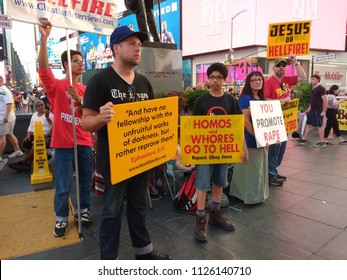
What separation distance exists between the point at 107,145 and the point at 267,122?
2.76 metres

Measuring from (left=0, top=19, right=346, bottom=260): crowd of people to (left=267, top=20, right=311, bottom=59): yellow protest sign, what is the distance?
2.68m

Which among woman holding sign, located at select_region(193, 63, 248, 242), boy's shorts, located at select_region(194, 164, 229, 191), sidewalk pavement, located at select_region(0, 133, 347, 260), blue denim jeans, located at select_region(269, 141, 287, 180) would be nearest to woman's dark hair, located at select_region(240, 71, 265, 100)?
woman holding sign, located at select_region(193, 63, 248, 242)

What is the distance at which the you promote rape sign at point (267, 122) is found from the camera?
4086mm

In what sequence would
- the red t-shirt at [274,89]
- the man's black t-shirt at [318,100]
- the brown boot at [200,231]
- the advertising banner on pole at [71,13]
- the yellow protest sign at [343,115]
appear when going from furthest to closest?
the yellow protest sign at [343,115]
the man's black t-shirt at [318,100]
the red t-shirt at [274,89]
the brown boot at [200,231]
the advertising banner on pole at [71,13]

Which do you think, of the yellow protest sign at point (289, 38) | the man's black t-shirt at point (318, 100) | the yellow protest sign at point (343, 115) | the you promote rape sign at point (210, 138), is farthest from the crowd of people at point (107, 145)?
the yellow protest sign at point (343, 115)

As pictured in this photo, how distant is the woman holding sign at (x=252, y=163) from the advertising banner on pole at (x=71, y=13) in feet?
6.95

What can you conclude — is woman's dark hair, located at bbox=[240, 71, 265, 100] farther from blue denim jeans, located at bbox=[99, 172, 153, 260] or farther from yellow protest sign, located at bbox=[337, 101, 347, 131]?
yellow protest sign, located at bbox=[337, 101, 347, 131]

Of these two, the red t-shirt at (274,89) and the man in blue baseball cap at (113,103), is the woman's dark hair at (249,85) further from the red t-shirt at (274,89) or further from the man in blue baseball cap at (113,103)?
the man in blue baseball cap at (113,103)

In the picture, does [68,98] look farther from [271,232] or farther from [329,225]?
[329,225]

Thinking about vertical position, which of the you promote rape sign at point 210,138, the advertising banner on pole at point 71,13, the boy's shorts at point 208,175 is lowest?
the boy's shorts at point 208,175

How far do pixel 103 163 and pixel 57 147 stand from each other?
1226mm

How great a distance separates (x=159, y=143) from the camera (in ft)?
9.23
